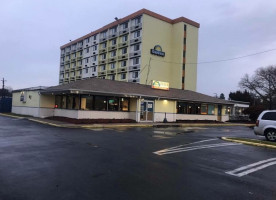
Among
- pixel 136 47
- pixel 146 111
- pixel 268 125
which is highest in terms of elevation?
pixel 136 47

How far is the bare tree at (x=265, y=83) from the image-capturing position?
62.1 metres

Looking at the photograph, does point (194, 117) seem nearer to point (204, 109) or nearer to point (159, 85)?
point (204, 109)

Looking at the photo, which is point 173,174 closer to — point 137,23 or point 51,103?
point 51,103

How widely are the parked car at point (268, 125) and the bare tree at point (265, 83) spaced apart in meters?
50.2

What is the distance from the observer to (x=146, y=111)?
28.9m

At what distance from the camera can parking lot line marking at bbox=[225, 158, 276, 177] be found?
7341 millimetres

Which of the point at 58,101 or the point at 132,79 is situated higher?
the point at 132,79

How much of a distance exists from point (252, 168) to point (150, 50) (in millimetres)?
47321

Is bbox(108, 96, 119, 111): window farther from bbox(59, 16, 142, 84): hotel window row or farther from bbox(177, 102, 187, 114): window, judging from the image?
bbox(59, 16, 142, 84): hotel window row

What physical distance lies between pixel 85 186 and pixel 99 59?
A: 206ft

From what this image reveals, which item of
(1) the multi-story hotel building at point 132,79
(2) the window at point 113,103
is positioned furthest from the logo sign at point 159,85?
(2) the window at point 113,103

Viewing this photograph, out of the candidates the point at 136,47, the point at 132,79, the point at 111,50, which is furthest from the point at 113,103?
the point at 111,50

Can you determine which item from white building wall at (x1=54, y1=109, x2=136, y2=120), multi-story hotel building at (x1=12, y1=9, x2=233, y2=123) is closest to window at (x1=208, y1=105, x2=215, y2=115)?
multi-story hotel building at (x1=12, y1=9, x2=233, y2=123)

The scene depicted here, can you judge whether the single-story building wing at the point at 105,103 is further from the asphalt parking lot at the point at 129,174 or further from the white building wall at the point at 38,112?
the asphalt parking lot at the point at 129,174
